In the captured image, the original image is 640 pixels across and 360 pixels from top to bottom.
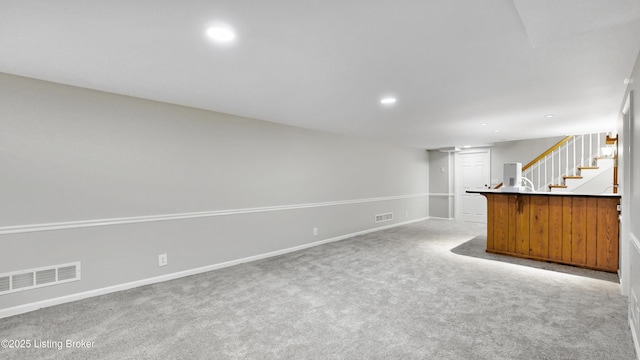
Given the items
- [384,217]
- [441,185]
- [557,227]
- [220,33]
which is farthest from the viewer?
[441,185]

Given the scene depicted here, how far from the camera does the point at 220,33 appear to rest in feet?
5.99

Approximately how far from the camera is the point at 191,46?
6.61 feet

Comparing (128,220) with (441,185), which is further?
(441,185)

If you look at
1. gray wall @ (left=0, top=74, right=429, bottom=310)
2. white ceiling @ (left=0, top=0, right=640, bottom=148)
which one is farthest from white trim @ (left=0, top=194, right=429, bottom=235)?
white ceiling @ (left=0, top=0, right=640, bottom=148)

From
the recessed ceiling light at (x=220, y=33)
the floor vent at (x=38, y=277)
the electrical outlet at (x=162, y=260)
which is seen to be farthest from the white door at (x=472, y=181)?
the floor vent at (x=38, y=277)

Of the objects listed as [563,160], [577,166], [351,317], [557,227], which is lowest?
[351,317]

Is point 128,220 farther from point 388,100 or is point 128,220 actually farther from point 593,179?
point 593,179

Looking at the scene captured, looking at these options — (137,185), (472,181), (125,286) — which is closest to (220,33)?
(137,185)

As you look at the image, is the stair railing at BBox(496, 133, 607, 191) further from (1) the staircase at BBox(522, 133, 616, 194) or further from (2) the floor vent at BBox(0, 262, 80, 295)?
(2) the floor vent at BBox(0, 262, 80, 295)

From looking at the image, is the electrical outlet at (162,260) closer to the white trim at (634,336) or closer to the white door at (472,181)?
the white trim at (634,336)

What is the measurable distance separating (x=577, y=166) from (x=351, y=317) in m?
6.60

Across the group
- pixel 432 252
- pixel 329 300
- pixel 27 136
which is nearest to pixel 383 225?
pixel 432 252

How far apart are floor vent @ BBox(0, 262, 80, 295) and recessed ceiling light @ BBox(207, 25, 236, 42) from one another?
269 centimetres

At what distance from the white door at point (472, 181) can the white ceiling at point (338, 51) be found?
4.09 metres
